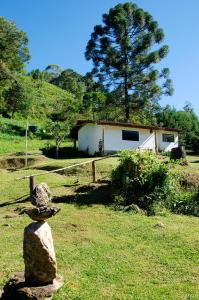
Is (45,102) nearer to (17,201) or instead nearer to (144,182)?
(17,201)

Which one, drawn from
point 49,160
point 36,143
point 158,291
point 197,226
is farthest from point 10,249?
point 36,143

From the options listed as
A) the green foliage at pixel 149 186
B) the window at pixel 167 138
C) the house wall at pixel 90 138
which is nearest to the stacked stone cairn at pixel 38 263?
the green foliage at pixel 149 186

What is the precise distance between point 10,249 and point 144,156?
8.12 m

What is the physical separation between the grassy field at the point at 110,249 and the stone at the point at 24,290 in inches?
7.7

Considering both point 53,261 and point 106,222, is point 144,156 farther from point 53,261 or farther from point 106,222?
point 53,261

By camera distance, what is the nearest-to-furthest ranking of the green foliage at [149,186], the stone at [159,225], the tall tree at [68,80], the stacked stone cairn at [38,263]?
1. the stacked stone cairn at [38,263]
2. the stone at [159,225]
3. the green foliage at [149,186]
4. the tall tree at [68,80]

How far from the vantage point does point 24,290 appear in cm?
848

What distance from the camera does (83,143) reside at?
112ft

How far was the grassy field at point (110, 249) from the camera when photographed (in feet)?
30.9

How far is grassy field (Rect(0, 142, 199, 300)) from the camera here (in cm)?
942

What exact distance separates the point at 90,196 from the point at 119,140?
14.9 metres

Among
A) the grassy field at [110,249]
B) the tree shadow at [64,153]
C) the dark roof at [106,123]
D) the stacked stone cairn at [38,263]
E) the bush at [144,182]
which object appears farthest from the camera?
the tree shadow at [64,153]

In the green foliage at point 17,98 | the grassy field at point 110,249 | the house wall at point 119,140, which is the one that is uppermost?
the green foliage at point 17,98

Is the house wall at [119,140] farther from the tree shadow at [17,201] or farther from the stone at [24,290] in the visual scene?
the stone at [24,290]
